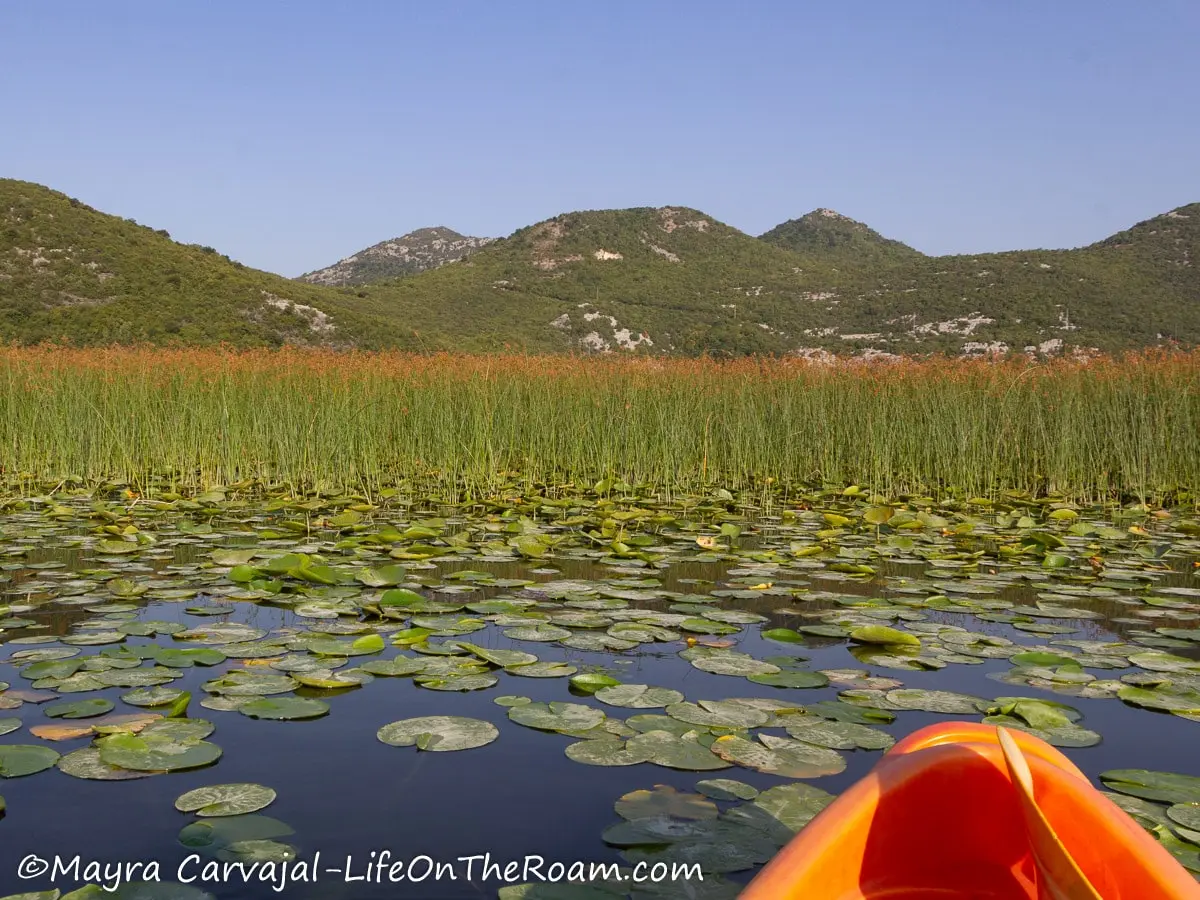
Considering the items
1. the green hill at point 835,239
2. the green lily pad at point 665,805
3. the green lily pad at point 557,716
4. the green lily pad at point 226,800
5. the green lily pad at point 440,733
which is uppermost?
the green hill at point 835,239

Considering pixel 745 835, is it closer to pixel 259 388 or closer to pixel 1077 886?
pixel 1077 886

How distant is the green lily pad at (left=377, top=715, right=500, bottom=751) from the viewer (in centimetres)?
265

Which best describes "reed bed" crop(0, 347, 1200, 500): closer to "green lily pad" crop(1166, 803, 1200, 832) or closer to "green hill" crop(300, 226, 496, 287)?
"green lily pad" crop(1166, 803, 1200, 832)

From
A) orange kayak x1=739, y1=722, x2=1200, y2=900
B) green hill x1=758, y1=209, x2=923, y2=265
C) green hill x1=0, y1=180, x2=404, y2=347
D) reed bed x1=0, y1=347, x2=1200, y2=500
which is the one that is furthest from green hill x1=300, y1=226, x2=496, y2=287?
orange kayak x1=739, y1=722, x2=1200, y2=900

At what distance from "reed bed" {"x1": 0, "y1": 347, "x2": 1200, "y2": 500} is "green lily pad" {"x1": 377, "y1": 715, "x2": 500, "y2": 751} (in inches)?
206

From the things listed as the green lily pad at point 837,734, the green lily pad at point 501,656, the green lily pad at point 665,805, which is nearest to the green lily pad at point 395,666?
the green lily pad at point 501,656

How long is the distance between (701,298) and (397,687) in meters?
49.6

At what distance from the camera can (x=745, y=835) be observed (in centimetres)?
216

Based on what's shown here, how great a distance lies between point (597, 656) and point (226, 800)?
61.7 inches

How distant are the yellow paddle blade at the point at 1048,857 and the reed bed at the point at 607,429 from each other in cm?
673

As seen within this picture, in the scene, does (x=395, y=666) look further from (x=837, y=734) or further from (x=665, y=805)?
(x=837, y=734)

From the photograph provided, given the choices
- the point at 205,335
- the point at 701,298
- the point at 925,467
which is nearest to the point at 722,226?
the point at 701,298

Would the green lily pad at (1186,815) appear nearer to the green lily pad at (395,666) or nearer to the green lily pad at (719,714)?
the green lily pad at (719,714)

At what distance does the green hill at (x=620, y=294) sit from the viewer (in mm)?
30562
